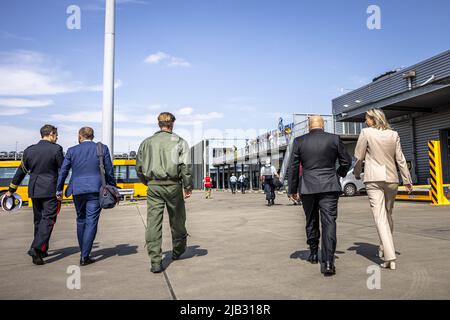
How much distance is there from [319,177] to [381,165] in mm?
811

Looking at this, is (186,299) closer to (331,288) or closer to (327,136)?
(331,288)

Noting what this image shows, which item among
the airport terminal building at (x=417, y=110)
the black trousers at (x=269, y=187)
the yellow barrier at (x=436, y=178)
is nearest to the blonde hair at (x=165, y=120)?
the black trousers at (x=269, y=187)

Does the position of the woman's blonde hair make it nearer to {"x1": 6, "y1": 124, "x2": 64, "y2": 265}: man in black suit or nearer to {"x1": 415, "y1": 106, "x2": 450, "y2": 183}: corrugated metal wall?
{"x1": 6, "y1": 124, "x2": 64, "y2": 265}: man in black suit

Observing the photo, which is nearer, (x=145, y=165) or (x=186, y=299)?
(x=186, y=299)

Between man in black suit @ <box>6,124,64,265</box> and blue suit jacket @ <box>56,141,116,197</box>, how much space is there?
8.8 inches

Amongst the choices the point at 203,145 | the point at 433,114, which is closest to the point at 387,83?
the point at 433,114

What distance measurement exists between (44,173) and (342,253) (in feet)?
13.6

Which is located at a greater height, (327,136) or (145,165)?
(327,136)

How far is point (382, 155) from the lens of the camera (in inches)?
170

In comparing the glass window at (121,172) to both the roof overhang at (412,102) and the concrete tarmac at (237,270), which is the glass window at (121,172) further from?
the concrete tarmac at (237,270)

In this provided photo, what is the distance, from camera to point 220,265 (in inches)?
167

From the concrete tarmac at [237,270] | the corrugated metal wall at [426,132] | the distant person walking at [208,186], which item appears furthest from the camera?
the distant person walking at [208,186]

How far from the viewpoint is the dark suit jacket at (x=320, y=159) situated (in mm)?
4051
